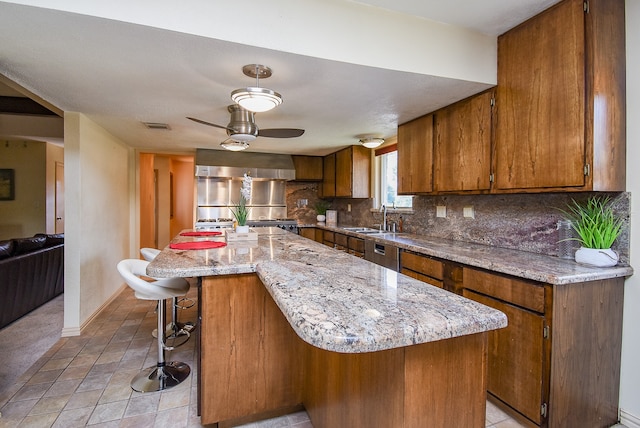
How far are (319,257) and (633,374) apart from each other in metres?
1.86

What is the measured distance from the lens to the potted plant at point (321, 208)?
564 centimetres

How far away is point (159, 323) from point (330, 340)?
72.2 inches

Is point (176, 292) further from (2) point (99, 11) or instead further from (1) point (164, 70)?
(2) point (99, 11)

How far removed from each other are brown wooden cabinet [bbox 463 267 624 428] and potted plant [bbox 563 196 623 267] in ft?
0.44

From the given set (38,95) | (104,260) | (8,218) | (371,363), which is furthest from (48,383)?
(8,218)

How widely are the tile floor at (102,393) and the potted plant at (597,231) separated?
104cm

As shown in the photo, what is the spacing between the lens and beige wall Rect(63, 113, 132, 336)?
290 centimetres

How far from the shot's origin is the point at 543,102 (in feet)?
6.15

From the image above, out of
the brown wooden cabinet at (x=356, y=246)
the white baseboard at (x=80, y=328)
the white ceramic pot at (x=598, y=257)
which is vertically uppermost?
the white ceramic pot at (x=598, y=257)

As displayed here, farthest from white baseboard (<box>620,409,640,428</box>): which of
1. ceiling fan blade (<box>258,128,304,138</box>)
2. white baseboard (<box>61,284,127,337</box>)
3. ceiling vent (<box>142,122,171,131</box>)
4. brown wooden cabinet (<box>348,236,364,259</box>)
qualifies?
ceiling vent (<box>142,122,171,131</box>)

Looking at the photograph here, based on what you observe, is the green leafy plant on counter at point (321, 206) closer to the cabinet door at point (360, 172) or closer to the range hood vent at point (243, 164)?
the range hood vent at point (243, 164)

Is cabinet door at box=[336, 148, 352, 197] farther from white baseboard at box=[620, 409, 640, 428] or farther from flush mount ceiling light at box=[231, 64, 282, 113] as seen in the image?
white baseboard at box=[620, 409, 640, 428]

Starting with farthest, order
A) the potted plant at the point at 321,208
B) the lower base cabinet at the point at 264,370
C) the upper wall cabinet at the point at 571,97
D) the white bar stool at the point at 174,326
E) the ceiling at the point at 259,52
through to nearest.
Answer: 1. the potted plant at the point at 321,208
2. the white bar stool at the point at 174,326
3. the upper wall cabinet at the point at 571,97
4. the ceiling at the point at 259,52
5. the lower base cabinet at the point at 264,370

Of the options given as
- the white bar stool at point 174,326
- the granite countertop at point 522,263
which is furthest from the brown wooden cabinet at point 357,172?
the white bar stool at point 174,326
